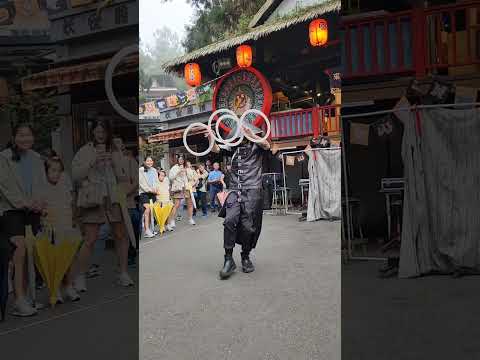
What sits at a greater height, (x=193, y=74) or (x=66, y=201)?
(x=193, y=74)

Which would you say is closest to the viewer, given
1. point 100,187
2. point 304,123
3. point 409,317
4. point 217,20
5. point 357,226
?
point 304,123

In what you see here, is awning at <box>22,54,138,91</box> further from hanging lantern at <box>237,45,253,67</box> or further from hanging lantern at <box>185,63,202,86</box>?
hanging lantern at <box>237,45,253,67</box>

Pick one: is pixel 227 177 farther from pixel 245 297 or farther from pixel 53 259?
pixel 53 259

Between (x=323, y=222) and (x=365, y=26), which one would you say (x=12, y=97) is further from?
(x=365, y=26)

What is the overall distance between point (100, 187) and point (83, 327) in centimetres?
66

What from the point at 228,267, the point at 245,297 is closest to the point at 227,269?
the point at 228,267

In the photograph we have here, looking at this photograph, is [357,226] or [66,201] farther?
[357,226]

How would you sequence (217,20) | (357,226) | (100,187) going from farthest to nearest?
(357,226), (217,20), (100,187)

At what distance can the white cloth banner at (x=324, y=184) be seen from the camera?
71.6 inches

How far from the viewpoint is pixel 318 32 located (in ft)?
6.15

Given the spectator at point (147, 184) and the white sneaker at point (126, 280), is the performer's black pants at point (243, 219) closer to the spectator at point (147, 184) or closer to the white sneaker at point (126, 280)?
the spectator at point (147, 184)

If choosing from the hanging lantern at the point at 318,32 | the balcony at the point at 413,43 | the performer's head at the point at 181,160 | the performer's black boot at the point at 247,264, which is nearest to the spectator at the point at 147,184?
the performer's head at the point at 181,160

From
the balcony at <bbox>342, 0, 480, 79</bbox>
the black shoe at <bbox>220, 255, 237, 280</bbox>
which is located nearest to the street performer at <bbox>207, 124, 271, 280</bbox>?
the black shoe at <bbox>220, 255, 237, 280</bbox>

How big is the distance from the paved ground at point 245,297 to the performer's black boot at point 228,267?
0.09 ft
